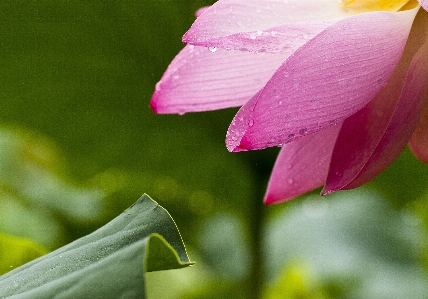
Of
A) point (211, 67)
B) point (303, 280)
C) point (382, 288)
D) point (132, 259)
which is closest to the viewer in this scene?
point (132, 259)

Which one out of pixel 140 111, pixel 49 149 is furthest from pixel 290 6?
pixel 49 149

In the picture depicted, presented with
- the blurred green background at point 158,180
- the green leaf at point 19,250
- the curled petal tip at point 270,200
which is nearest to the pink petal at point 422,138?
the curled petal tip at point 270,200

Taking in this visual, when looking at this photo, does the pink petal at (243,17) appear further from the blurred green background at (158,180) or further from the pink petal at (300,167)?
the blurred green background at (158,180)

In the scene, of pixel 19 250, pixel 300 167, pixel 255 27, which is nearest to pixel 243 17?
pixel 255 27

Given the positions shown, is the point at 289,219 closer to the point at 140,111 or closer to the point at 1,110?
the point at 140,111

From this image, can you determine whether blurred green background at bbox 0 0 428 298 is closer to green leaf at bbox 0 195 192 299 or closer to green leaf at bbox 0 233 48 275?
green leaf at bbox 0 233 48 275

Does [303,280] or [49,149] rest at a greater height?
[49,149]
